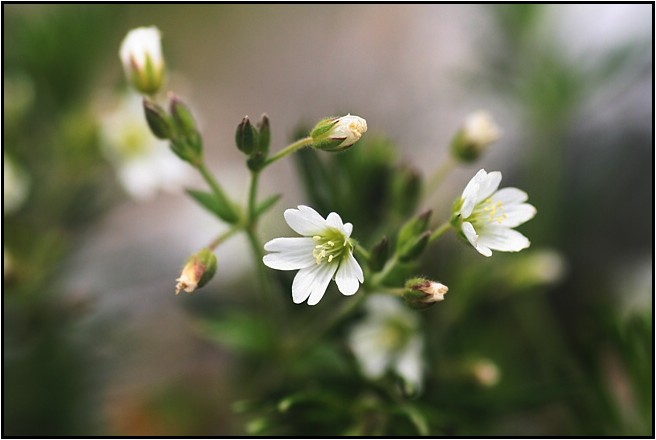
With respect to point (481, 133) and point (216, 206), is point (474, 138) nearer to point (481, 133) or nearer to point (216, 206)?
point (481, 133)

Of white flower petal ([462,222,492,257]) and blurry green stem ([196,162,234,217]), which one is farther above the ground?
white flower petal ([462,222,492,257])

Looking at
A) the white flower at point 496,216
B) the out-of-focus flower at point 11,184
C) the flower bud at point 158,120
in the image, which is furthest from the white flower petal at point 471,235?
the out-of-focus flower at point 11,184

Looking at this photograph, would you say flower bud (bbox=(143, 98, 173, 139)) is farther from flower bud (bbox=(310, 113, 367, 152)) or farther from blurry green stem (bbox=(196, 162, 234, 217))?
flower bud (bbox=(310, 113, 367, 152))

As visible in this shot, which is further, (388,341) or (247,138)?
(388,341)

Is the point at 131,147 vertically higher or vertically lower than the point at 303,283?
lower

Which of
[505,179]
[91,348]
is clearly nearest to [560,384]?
[505,179]

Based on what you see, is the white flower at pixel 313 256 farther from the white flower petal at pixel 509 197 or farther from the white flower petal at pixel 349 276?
the white flower petal at pixel 509 197

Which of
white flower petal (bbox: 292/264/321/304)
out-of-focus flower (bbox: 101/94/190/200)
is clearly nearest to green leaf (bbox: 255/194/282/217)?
white flower petal (bbox: 292/264/321/304)

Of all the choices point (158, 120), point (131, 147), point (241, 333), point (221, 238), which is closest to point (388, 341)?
point (241, 333)
